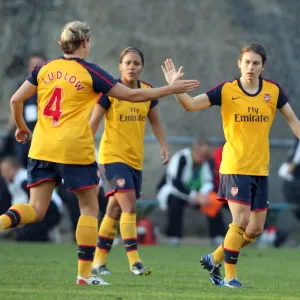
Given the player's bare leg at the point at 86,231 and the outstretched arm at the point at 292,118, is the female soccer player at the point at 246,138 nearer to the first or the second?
the outstretched arm at the point at 292,118

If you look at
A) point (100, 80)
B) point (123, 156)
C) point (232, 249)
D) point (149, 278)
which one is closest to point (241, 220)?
point (232, 249)

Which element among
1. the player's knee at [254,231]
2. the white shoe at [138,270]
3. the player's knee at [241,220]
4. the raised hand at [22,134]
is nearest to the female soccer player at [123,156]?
the white shoe at [138,270]

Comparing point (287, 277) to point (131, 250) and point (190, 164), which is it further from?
point (190, 164)

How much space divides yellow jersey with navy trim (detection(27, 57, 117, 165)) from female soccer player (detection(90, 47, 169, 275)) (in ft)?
7.56

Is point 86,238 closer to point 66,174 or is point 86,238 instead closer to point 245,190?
→ point 66,174

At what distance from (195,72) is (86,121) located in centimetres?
976

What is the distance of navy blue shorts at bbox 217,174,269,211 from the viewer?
29.0 feet

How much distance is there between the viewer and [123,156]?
10.6 metres

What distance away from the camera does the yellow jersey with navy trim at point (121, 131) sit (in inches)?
415

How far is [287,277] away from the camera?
10.1 meters

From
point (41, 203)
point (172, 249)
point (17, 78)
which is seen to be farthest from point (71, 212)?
point (41, 203)

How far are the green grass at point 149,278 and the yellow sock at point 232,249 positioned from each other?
0.68 ft

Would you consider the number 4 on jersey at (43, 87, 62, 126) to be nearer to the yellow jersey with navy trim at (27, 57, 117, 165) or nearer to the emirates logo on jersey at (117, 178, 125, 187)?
the yellow jersey with navy trim at (27, 57, 117, 165)

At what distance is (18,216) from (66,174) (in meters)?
0.46
